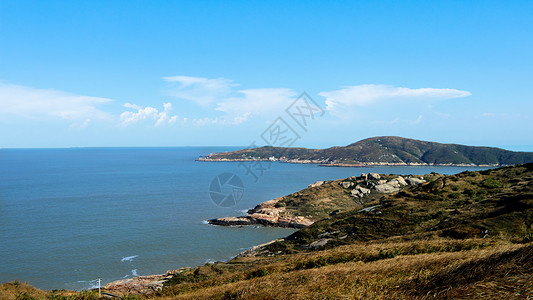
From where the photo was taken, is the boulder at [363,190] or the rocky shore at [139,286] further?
the boulder at [363,190]

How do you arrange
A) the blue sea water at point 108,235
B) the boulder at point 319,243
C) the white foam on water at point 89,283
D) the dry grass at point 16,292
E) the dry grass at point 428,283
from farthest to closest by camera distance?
the blue sea water at point 108,235 < the boulder at point 319,243 < the white foam on water at point 89,283 < the dry grass at point 16,292 < the dry grass at point 428,283

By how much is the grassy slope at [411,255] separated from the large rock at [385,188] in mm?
33426

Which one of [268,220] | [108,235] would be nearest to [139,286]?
[108,235]

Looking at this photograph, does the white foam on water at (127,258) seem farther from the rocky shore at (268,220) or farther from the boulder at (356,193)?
the boulder at (356,193)

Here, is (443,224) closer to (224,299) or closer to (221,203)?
(224,299)

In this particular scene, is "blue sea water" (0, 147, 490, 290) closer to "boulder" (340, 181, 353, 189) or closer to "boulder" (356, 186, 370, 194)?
"boulder" (340, 181, 353, 189)

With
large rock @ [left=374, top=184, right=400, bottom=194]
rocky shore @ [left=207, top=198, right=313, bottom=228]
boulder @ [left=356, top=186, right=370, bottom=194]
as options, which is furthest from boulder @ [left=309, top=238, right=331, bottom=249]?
large rock @ [left=374, top=184, right=400, bottom=194]

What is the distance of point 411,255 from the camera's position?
560 inches

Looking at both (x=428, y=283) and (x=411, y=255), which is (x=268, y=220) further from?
(x=428, y=283)

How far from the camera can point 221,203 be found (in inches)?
3487

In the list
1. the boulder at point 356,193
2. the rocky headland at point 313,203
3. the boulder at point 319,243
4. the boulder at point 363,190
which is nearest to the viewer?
the boulder at point 319,243

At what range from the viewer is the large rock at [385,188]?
7875cm

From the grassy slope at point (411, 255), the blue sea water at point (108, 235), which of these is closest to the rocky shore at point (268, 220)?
the blue sea water at point (108, 235)

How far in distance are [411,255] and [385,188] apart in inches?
2764
